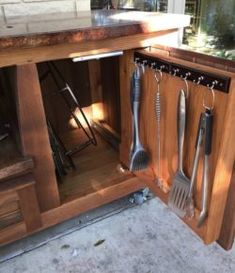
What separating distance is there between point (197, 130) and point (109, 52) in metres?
0.36

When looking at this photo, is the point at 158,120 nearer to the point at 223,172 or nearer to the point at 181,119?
the point at 181,119

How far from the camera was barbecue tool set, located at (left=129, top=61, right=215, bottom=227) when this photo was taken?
732 mm

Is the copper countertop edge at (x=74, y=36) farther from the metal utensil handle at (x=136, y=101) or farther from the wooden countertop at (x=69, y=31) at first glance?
the metal utensil handle at (x=136, y=101)

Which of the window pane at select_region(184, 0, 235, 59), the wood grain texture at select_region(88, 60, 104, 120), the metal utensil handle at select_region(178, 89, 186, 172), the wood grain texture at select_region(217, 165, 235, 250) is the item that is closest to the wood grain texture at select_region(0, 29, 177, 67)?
the metal utensil handle at select_region(178, 89, 186, 172)

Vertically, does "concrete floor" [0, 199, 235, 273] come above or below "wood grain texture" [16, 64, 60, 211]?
below

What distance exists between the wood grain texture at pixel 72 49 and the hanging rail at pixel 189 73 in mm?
53

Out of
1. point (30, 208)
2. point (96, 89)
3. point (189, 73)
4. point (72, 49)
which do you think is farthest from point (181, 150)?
point (96, 89)

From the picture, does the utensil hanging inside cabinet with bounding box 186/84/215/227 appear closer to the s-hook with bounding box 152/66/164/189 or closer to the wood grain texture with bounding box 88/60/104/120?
the s-hook with bounding box 152/66/164/189

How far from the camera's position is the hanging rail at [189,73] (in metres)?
0.65

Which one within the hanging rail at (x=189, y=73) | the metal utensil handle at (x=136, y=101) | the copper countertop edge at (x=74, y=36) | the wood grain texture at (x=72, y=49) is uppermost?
the copper countertop edge at (x=74, y=36)

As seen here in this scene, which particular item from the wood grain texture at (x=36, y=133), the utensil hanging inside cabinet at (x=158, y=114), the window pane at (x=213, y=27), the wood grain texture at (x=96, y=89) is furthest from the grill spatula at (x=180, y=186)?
the window pane at (x=213, y=27)

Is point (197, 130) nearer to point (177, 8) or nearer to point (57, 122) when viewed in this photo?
point (57, 122)

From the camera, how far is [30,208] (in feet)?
3.19

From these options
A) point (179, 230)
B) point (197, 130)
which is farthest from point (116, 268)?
point (197, 130)
